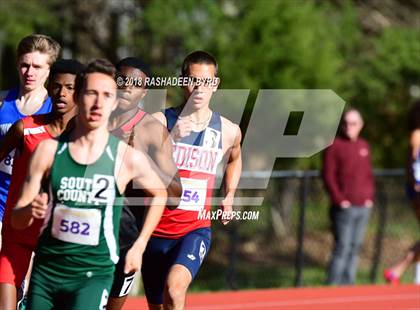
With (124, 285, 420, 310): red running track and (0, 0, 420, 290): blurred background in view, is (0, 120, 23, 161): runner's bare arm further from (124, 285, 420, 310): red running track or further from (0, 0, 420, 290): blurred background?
(0, 0, 420, 290): blurred background

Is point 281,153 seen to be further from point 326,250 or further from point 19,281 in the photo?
point 19,281

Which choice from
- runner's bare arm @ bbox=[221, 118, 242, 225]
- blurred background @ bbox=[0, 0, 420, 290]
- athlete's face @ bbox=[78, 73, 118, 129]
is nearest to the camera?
athlete's face @ bbox=[78, 73, 118, 129]

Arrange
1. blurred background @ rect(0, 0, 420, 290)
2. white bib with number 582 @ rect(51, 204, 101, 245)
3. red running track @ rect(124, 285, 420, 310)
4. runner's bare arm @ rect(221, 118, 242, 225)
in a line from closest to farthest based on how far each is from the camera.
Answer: white bib with number 582 @ rect(51, 204, 101, 245) → runner's bare arm @ rect(221, 118, 242, 225) → red running track @ rect(124, 285, 420, 310) → blurred background @ rect(0, 0, 420, 290)

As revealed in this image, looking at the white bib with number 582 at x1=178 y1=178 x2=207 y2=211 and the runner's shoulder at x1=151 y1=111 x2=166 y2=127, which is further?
the white bib with number 582 at x1=178 y1=178 x2=207 y2=211

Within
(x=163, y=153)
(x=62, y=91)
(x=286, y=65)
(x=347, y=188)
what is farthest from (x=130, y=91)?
(x=286, y=65)

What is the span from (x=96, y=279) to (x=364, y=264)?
10092 millimetres

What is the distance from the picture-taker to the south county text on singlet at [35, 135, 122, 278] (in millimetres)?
5453

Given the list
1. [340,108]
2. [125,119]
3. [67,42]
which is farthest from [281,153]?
[125,119]

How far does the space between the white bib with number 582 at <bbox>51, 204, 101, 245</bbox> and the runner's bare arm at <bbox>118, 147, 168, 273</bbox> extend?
0.69 feet

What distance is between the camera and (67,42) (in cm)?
2023

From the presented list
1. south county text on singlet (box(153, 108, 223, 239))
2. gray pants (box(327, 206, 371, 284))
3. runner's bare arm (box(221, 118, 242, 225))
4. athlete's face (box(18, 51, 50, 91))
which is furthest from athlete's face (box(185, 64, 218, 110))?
gray pants (box(327, 206, 371, 284))

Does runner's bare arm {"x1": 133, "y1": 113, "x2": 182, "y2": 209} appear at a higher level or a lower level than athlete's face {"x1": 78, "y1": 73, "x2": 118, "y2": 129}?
lower

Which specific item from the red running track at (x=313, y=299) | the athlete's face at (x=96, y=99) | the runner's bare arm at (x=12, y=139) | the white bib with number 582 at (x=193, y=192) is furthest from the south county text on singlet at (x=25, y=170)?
the red running track at (x=313, y=299)

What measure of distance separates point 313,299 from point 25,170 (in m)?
6.23
